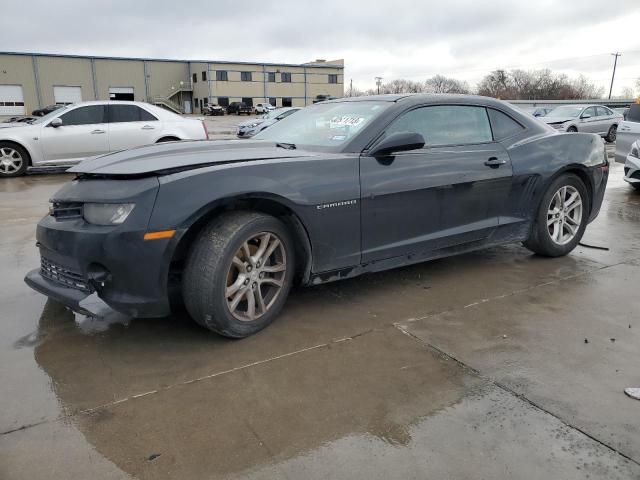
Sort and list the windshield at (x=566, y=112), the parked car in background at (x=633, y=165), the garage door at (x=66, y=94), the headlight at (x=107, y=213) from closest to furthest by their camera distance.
Result: 1. the headlight at (x=107, y=213)
2. the parked car in background at (x=633, y=165)
3. the windshield at (x=566, y=112)
4. the garage door at (x=66, y=94)

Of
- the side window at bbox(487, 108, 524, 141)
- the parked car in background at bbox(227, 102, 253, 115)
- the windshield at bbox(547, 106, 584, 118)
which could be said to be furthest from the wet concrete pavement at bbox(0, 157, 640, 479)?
the parked car in background at bbox(227, 102, 253, 115)

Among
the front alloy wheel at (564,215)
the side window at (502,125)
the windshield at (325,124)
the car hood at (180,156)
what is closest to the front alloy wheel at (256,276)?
the car hood at (180,156)

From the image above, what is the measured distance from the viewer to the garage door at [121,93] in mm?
62781

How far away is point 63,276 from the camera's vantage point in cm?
307

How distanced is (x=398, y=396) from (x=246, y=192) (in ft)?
4.57

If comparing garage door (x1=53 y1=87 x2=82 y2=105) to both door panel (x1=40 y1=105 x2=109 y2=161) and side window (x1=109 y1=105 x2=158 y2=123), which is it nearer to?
door panel (x1=40 y1=105 x2=109 y2=161)

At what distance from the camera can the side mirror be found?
3.52m

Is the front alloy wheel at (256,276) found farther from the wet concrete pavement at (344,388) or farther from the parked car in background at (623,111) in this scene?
the parked car in background at (623,111)

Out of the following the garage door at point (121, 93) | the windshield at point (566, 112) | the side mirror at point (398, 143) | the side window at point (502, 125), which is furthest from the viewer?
the garage door at point (121, 93)

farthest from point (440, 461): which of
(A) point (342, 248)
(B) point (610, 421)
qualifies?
(A) point (342, 248)

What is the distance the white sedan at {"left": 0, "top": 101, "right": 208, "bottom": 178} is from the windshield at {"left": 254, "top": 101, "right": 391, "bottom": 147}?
613cm

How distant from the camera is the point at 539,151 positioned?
458 centimetres

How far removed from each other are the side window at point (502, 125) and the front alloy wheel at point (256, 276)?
2304 mm

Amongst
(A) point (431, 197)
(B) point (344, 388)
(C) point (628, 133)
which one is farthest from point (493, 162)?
(C) point (628, 133)
